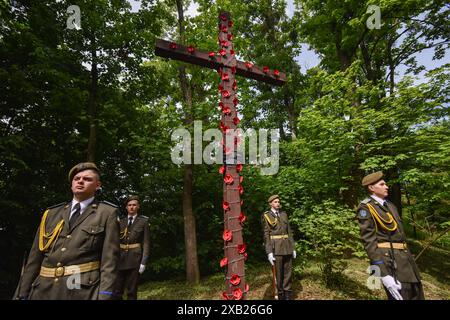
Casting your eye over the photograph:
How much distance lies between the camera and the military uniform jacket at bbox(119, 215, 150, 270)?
5216 mm

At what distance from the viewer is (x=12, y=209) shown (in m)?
7.67

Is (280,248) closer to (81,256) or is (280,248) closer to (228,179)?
(228,179)

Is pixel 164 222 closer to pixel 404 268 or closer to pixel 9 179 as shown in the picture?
pixel 9 179

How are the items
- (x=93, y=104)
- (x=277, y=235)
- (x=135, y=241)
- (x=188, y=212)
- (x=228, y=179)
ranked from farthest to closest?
(x=93, y=104) → (x=188, y=212) → (x=277, y=235) → (x=135, y=241) → (x=228, y=179)

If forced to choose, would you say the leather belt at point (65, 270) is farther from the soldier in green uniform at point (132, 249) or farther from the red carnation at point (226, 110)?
the soldier in green uniform at point (132, 249)

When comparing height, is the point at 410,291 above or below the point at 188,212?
below

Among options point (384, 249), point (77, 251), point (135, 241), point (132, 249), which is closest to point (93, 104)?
point (135, 241)

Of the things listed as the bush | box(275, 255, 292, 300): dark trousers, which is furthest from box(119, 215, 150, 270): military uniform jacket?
the bush

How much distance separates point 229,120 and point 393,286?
317 centimetres

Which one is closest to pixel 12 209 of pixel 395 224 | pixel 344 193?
pixel 395 224

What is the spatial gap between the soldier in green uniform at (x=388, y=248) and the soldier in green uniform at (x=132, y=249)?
169 inches

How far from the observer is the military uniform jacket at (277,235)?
5.84 metres

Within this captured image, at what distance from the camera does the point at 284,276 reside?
5824 millimetres
